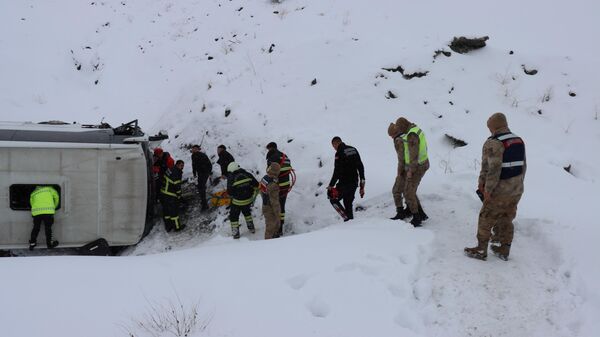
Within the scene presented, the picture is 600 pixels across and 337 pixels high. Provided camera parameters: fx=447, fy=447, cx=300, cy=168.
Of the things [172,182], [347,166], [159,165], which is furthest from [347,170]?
[159,165]

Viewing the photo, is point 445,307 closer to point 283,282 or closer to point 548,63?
point 283,282

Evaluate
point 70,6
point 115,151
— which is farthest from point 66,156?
point 70,6

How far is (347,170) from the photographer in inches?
324

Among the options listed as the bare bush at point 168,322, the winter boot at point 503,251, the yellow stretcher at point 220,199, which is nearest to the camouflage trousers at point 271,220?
the yellow stretcher at point 220,199

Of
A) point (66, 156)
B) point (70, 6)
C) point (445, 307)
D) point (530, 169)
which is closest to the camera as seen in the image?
point (445, 307)

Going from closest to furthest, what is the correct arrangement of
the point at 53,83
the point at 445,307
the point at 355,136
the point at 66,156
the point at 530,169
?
the point at 445,307 < the point at 66,156 < the point at 530,169 < the point at 355,136 < the point at 53,83

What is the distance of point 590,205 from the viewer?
7680mm

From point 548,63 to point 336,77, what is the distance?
600 cm

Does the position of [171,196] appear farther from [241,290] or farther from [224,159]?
[241,290]

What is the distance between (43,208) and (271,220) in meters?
4.17

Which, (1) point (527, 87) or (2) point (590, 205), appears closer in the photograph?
(2) point (590, 205)

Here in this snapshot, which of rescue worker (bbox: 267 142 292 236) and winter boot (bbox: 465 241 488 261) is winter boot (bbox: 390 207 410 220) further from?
rescue worker (bbox: 267 142 292 236)

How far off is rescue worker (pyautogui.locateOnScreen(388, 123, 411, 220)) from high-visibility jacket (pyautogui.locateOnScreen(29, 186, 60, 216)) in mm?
6201

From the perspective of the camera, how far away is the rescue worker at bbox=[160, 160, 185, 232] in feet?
32.8
